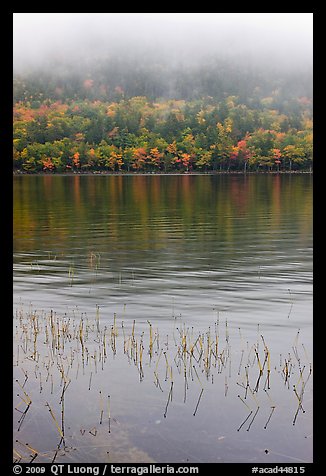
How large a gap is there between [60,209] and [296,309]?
4466 centimetres

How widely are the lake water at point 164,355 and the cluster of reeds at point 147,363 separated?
37 millimetres

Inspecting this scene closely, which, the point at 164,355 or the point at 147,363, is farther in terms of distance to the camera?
the point at 164,355

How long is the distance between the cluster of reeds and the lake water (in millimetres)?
37

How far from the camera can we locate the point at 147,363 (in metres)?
14.2

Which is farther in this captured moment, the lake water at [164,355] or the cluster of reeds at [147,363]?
the cluster of reeds at [147,363]

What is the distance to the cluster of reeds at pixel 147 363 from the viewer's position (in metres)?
11.9

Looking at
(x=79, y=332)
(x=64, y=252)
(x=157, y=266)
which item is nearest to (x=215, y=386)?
(x=79, y=332)

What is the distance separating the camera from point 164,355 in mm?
14688

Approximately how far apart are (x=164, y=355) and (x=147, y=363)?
0.62 meters

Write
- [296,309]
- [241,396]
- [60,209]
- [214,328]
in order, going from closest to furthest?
[241,396] < [214,328] < [296,309] < [60,209]

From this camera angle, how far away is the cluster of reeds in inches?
468

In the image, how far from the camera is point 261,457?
33.1 ft
